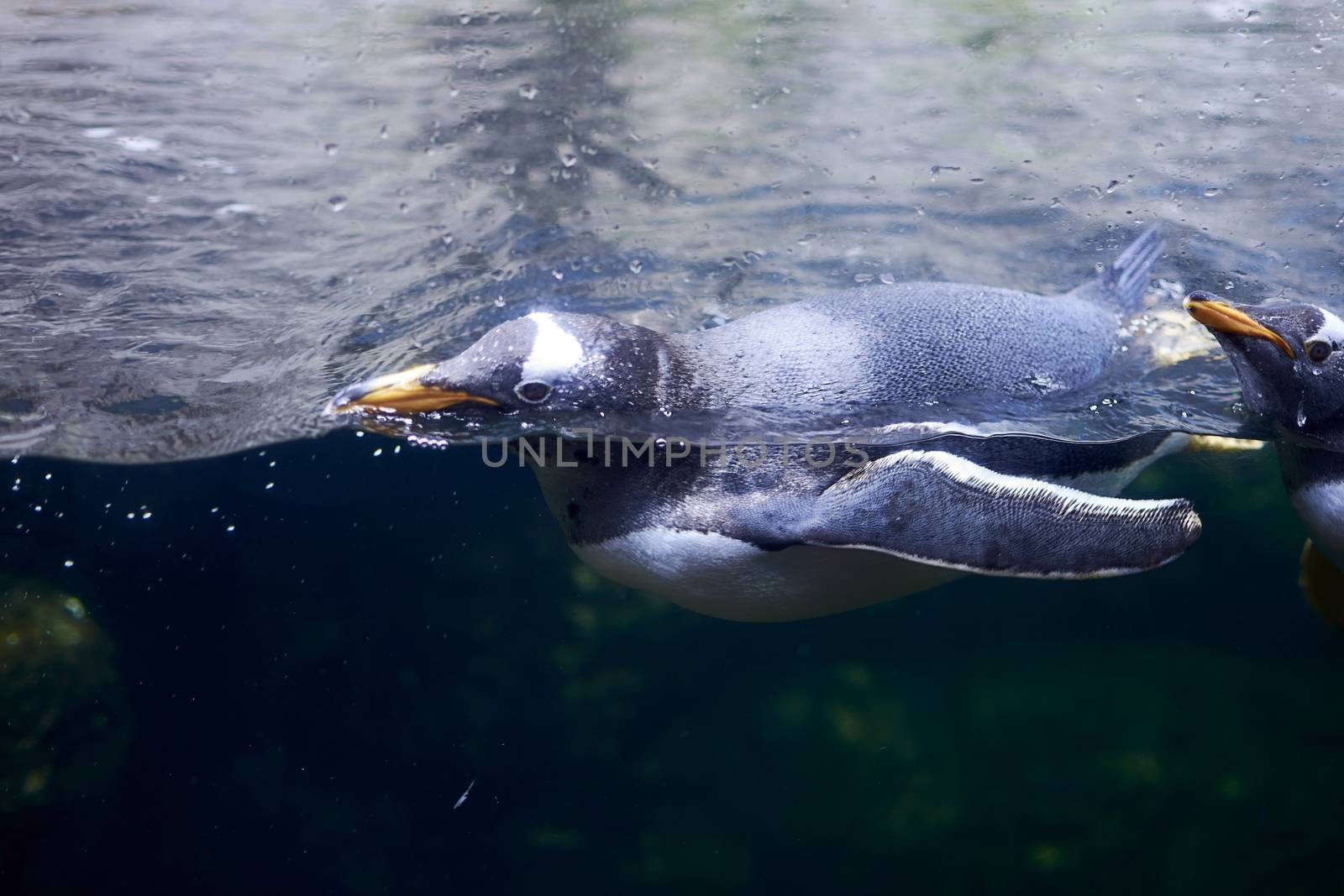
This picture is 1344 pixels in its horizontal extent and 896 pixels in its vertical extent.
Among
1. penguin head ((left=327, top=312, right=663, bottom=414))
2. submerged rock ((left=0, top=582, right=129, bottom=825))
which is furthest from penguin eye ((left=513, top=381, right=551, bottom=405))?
submerged rock ((left=0, top=582, right=129, bottom=825))

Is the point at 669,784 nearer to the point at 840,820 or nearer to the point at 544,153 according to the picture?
the point at 840,820

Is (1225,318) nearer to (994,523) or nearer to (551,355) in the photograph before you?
(994,523)

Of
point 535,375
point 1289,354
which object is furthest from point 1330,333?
point 535,375

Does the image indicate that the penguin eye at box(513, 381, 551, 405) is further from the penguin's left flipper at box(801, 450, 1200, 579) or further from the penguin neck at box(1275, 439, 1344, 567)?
the penguin neck at box(1275, 439, 1344, 567)

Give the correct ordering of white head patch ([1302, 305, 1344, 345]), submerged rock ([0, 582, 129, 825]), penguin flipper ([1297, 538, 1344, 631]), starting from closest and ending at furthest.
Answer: white head patch ([1302, 305, 1344, 345])
penguin flipper ([1297, 538, 1344, 631])
submerged rock ([0, 582, 129, 825])

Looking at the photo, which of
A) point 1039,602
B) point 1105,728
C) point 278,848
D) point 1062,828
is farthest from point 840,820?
point 278,848

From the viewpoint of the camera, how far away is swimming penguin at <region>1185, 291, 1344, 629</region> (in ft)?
6.71

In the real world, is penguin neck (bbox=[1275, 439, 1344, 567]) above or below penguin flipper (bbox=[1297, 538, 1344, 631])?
above

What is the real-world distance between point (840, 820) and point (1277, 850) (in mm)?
2625

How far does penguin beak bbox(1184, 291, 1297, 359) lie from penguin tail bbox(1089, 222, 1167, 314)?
15.2 inches

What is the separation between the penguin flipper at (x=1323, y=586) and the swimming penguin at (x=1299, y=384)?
0.58 meters

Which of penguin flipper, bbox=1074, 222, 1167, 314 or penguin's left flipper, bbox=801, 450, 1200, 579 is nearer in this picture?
penguin's left flipper, bbox=801, 450, 1200, 579

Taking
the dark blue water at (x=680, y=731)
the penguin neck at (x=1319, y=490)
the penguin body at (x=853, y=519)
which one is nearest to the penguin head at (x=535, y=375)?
the penguin body at (x=853, y=519)

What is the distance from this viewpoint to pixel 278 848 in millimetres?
5586
